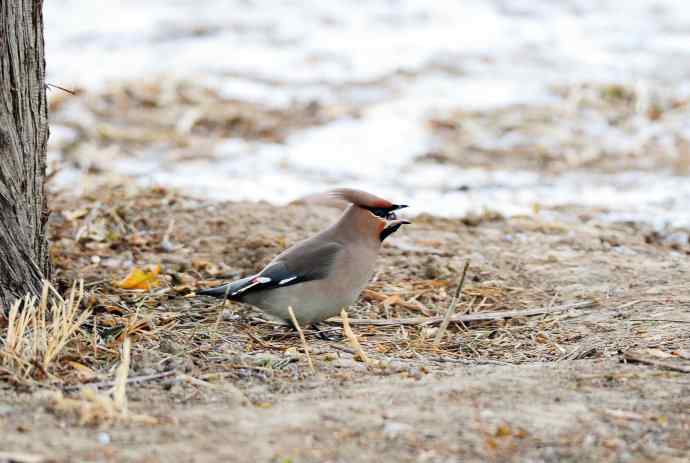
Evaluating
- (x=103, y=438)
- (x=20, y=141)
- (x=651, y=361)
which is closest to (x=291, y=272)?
(x=20, y=141)

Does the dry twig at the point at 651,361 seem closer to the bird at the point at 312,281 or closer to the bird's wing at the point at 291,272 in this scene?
the bird at the point at 312,281

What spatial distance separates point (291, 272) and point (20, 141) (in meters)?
1.23

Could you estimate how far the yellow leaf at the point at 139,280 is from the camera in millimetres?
5031

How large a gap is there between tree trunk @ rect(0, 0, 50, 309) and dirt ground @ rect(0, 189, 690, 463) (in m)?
0.38

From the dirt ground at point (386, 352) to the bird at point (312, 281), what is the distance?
105mm

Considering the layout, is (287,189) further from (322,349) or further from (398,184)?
(322,349)

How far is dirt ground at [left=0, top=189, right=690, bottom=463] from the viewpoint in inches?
124

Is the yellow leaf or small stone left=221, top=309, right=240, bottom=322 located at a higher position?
the yellow leaf

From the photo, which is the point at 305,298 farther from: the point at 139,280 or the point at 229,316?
the point at 139,280

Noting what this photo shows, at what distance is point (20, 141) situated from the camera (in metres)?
4.12

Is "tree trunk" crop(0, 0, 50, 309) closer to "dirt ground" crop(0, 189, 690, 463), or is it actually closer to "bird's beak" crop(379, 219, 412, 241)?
"dirt ground" crop(0, 189, 690, 463)

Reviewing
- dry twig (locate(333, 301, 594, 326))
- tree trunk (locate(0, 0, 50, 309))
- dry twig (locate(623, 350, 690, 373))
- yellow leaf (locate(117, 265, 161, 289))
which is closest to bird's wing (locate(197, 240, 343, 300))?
dry twig (locate(333, 301, 594, 326))

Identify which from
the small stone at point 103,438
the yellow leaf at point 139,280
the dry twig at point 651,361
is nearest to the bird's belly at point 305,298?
the yellow leaf at point 139,280

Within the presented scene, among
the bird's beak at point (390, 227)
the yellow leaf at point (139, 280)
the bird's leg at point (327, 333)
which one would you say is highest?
the bird's beak at point (390, 227)
